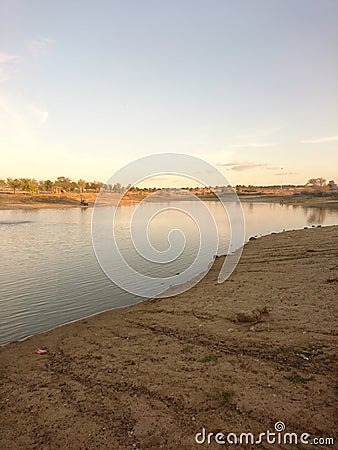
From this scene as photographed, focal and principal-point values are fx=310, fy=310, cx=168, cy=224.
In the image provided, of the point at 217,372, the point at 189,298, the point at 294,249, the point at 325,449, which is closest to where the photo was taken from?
the point at 325,449

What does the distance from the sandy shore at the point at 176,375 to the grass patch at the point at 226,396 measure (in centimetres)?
2

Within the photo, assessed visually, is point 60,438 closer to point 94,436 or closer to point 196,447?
point 94,436

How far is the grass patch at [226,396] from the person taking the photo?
4627 millimetres

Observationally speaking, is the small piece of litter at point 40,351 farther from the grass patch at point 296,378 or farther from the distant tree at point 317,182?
the distant tree at point 317,182

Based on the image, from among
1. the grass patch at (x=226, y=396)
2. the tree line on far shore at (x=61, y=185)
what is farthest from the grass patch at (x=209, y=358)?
the tree line on far shore at (x=61, y=185)

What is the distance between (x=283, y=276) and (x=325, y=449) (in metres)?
8.08

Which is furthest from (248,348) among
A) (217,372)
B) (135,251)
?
(135,251)

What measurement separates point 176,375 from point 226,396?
1.04 meters

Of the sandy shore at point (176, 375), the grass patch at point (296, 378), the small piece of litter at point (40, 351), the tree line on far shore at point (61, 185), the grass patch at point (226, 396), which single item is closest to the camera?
the sandy shore at point (176, 375)

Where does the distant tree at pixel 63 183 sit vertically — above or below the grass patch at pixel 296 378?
above

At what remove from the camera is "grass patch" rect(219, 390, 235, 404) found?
4627 mm

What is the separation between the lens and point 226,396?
4715mm

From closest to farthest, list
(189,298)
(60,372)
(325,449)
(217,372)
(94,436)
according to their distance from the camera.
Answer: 1. (325,449)
2. (94,436)
3. (217,372)
4. (60,372)
5. (189,298)

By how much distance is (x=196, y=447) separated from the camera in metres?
3.89
